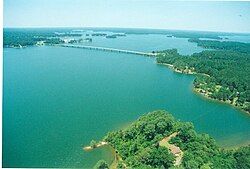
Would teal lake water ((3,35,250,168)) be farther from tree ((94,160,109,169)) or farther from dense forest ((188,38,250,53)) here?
dense forest ((188,38,250,53))

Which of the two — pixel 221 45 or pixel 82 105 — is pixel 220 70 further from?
pixel 82 105

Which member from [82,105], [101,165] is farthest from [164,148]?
[82,105]

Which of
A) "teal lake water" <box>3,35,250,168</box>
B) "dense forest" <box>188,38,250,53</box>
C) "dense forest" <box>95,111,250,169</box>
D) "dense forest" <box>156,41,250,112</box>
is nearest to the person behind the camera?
"dense forest" <box>95,111,250,169</box>

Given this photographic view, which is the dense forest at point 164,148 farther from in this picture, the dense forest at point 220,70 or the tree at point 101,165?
the dense forest at point 220,70

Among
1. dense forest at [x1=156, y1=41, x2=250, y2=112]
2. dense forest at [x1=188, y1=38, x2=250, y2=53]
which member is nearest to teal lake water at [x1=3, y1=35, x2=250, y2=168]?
dense forest at [x1=156, y1=41, x2=250, y2=112]

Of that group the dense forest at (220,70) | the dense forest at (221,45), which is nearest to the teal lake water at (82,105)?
the dense forest at (220,70)

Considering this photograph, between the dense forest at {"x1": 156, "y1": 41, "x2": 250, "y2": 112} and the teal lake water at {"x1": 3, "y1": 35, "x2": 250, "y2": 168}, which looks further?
the dense forest at {"x1": 156, "y1": 41, "x2": 250, "y2": 112}
